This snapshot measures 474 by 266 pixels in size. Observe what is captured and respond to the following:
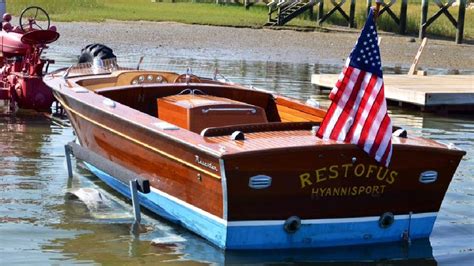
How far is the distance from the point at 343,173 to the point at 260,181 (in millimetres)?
666

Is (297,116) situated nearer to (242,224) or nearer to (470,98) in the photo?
(242,224)

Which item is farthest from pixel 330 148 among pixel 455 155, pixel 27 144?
pixel 27 144

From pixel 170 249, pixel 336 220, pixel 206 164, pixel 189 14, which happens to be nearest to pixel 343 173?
pixel 336 220

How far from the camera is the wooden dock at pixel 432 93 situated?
55.3ft

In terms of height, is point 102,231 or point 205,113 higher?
point 205,113

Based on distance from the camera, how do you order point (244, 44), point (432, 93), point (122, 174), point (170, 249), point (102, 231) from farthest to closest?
point (244, 44)
point (432, 93)
point (122, 174)
point (102, 231)
point (170, 249)

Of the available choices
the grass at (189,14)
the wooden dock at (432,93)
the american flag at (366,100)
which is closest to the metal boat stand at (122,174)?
the american flag at (366,100)

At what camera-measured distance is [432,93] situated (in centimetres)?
1678

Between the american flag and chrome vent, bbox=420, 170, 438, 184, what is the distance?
1.71 feet

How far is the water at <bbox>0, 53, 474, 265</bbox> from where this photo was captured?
8.07 meters

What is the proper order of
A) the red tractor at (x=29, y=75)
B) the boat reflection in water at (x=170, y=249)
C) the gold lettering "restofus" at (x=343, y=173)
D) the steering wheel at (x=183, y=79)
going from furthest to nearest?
the red tractor at (x=29, y=75), the steering wheel at (x=183, y=79), the boat reflection in water at (x=170, y=249), the gold lettering "restofus" at (x=343, y=173)

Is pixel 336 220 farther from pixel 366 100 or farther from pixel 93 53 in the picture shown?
pixel 93 53

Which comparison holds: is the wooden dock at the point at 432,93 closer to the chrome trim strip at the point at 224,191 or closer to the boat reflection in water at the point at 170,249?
the boat reflection in water at the point at 170,249

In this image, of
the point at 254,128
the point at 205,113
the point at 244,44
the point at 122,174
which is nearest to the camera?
the point at 254,128
